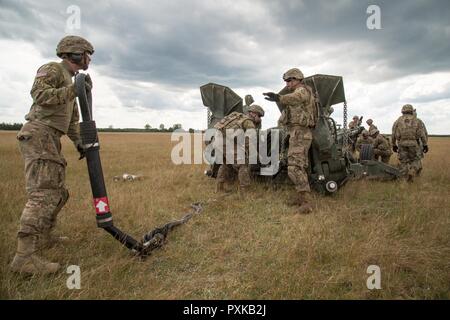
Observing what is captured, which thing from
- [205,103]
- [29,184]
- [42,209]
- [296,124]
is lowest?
[42,209]

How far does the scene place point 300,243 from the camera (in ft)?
14.3

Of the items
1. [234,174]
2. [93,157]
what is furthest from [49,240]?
[234,174]

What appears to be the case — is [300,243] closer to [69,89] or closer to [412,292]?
[412,292]

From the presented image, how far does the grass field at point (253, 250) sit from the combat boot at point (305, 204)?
6.6 inches

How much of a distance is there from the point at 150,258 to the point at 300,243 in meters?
1.94

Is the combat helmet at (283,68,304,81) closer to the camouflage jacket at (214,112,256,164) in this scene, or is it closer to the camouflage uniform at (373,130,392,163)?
the camouflage jacket at (214,112,256,164)

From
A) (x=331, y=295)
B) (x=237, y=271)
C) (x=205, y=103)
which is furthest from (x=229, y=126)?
(x=331, y=295)

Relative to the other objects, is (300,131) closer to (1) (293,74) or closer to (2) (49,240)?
(1) (293,74)

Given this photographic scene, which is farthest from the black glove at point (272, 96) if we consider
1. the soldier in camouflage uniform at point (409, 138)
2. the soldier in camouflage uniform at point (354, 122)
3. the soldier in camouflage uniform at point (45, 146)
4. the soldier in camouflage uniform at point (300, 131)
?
the soldier in camouflage uniform at point (354, 122)

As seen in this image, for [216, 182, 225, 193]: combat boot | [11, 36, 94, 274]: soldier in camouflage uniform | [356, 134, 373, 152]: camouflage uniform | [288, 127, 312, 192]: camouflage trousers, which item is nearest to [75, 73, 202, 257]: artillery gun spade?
[11, 36, 94, 274]: soldier in camouflage uniform

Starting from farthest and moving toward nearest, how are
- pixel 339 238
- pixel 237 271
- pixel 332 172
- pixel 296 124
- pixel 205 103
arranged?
1. pixel 205 103
2. pixel 332 172
3. pixel 296 124
4. pixel 339 238
5. pixel 237 271

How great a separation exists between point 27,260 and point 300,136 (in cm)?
483

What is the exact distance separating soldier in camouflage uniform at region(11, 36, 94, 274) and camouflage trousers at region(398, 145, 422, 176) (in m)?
9.17
